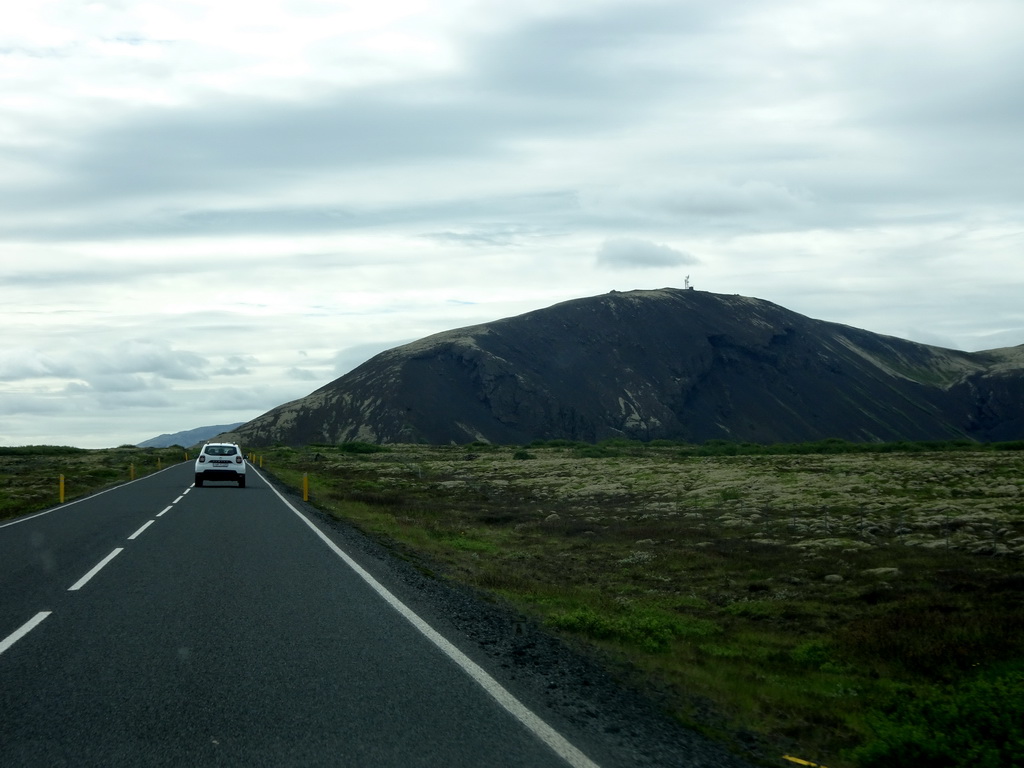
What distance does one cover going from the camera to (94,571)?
13.1 m

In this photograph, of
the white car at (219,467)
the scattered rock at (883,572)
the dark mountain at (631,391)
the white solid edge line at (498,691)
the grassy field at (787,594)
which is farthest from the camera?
the dark mountain at (631,391)

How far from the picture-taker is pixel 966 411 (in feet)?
635

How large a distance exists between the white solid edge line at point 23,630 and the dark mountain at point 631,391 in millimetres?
143619

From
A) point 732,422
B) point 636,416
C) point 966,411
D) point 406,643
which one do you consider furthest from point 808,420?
point 406,643

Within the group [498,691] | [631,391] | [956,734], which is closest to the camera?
[956,734]

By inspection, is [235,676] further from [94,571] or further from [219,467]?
[219,467]

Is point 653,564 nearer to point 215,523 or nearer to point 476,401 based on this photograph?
point 215,523

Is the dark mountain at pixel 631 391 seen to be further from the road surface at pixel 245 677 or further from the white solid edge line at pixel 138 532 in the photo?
the road surface at pixel 245 677

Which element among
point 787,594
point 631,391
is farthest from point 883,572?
point 631,391

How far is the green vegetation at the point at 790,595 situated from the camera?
6.61m

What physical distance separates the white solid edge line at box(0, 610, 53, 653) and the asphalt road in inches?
1.2

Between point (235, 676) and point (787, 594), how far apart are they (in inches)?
386

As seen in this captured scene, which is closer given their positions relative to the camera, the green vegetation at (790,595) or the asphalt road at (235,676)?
the asphalt road at (235,676)

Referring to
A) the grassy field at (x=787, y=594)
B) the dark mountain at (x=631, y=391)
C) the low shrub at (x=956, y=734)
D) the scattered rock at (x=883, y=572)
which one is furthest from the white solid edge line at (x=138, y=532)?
the dark mountain at (x=631, y=391)
